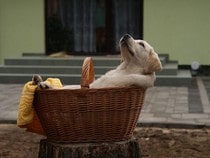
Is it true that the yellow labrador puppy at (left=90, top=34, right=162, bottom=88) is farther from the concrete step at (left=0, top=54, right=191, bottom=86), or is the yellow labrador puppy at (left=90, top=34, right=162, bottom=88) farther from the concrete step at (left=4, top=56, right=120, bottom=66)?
the concrete step at (left=4, top=56, right=120, bottom=66)

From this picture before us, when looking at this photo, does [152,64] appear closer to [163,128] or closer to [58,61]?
[163,128]

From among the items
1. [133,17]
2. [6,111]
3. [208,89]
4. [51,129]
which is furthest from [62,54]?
[51,129]

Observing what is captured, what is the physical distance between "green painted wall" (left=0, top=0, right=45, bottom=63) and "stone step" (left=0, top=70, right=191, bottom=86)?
195 cm

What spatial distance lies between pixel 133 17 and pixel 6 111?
290 inches

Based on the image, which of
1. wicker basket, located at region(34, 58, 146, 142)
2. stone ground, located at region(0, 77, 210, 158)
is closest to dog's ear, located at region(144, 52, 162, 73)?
wicker basket, located at region(34, 58, 146, 142)

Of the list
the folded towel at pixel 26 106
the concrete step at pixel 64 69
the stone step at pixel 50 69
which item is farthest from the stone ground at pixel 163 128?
the stone step at pixel 50 69

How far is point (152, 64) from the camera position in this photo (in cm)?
470

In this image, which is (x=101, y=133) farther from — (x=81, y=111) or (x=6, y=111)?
(x=6, y=111)

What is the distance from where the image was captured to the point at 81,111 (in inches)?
181

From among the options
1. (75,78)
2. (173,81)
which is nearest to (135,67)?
A: (173,81)

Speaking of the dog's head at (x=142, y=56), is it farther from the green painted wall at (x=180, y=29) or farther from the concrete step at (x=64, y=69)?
the green painted wall at (x=180, y=29)

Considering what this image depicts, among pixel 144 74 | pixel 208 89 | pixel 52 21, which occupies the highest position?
pixel 144 74

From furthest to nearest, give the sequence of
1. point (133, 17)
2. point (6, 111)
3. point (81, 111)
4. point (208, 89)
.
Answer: point (133, 17)
point (208, 89)
point (6, 111)
point (81, 111)

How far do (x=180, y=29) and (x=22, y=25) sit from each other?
437cm
